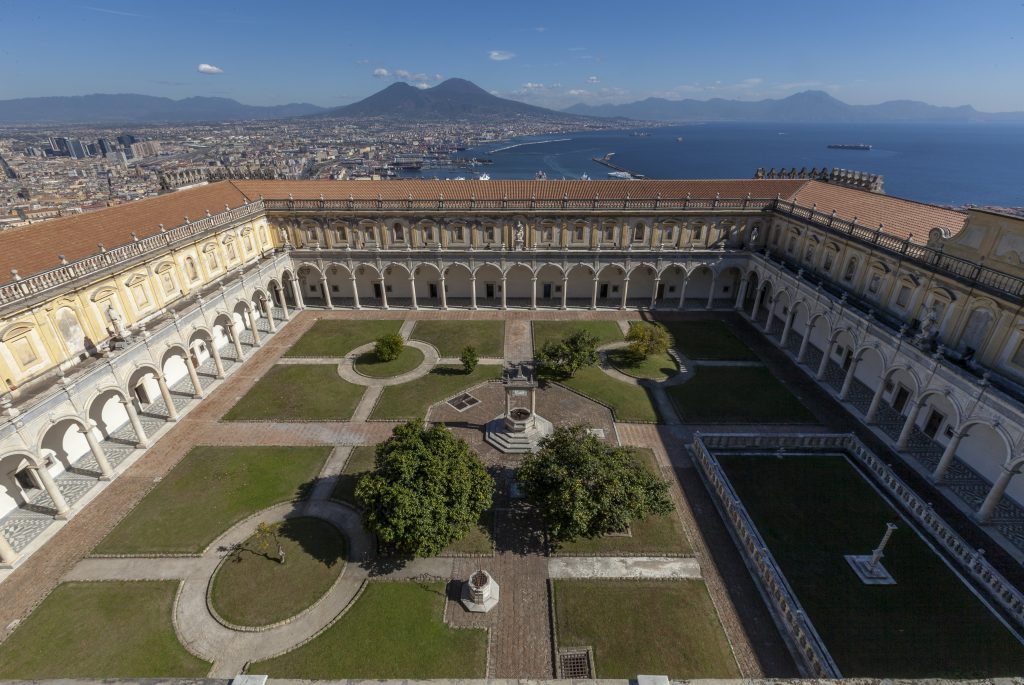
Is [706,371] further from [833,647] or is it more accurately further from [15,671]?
[15,671]

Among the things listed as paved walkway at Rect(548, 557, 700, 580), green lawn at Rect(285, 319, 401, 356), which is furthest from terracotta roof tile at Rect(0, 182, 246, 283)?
paved walkway at Rect(548, 557, 700, 580)

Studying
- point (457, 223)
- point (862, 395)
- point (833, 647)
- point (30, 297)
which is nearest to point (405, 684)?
point (833, 647)

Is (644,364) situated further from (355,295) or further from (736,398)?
(355,295)

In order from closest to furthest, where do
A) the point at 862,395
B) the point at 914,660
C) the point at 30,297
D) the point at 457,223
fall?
the point at 914,660
the point at 30,297
the point at 862,395
the point at 457,223

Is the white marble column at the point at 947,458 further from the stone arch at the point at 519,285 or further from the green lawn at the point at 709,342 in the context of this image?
the stone arch at the point at 519,285

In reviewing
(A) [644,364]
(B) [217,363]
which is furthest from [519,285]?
(B) [217,363]

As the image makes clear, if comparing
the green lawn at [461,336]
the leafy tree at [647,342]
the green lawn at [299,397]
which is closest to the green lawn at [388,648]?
the green lawn at [299,397]
